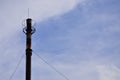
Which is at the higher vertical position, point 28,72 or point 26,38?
point 26,38

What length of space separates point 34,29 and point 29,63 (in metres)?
3.91

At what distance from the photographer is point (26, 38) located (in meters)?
37.4

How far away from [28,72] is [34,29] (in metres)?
4.92

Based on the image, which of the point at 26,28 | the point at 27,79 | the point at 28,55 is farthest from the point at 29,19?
the point at 27,79

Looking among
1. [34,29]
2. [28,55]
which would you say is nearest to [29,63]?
[28,55]

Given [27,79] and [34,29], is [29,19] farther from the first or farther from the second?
[27,79]

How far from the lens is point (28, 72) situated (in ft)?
118

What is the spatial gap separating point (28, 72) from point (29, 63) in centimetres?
101

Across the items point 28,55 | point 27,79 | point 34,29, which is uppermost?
point 34,29

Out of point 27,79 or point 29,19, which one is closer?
point 27,79

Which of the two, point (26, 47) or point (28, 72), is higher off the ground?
point (26, 47)

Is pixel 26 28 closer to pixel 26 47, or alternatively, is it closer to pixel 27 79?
pixel 26 47

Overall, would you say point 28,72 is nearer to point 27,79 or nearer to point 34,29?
point 27,79

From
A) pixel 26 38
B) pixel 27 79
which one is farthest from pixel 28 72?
pixel 26 38
